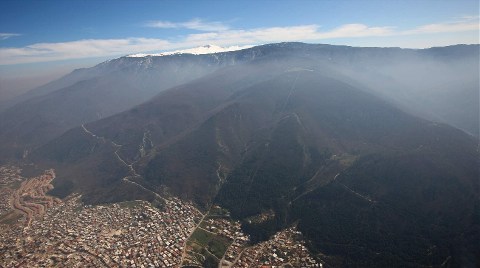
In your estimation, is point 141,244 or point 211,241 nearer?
point 141,244

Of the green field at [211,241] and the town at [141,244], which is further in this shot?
the green field at [211,241]

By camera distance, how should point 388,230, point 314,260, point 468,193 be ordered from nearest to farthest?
point 314,260
point 388,230
point 468,193

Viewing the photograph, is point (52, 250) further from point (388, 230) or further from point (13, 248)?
point (388, 230)

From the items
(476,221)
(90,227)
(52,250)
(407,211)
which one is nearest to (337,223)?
(407,211)

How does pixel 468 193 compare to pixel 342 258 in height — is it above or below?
Answer: above

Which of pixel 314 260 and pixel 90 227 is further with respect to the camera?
pixel 90 227

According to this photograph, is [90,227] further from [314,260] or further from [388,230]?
[388,230]

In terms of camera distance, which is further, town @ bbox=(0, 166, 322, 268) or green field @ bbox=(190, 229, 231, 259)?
green field @ bbox=(190, 229, 231, 259)

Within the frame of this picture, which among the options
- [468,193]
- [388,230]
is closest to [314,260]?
[388,230]

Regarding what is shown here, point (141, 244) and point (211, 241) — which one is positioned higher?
point (141, 244)

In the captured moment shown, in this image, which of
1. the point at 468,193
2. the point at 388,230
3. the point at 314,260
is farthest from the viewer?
the point at 468,193
